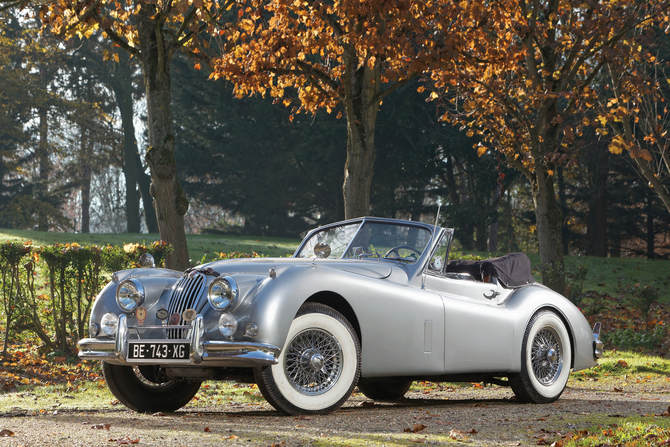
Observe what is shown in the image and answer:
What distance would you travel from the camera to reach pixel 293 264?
18.0 feet

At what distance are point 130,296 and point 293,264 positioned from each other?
132 centimetres

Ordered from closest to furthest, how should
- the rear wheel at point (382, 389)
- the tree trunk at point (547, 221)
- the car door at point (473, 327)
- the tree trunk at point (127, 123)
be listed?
the car door at point (473, 327) → the rear wheel at point (382, 389) → the tree trunk at point (547, 221) → the tree trunk at point (127, 123)

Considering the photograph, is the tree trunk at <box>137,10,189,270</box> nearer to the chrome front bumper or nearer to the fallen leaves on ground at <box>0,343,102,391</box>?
the fallen leaves on ground at <box>0,343,102,391</box>

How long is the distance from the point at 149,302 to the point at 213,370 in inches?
31.5

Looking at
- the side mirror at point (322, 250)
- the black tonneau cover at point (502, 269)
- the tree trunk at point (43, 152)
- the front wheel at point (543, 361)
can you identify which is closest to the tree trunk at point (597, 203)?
the black tonneau cover at point (502, 269)

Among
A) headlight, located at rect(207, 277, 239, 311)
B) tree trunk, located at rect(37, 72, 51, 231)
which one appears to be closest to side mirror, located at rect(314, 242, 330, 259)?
headlight, located at rect(207, 277, 239, 311)

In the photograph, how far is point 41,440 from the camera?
4.23m

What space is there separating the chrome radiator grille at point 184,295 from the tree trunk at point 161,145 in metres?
5.39

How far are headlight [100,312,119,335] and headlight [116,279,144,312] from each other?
114 mm

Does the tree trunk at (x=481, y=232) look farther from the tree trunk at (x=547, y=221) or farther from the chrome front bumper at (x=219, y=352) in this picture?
the chrome front bumper at (x=219, y=352)

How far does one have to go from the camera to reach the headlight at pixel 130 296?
5.46 meters

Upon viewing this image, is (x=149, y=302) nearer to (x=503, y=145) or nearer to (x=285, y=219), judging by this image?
(x=503, y=145)

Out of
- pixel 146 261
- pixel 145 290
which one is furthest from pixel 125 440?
pixel 146 261

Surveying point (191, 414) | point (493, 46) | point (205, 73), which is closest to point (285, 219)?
point (205, 73)
